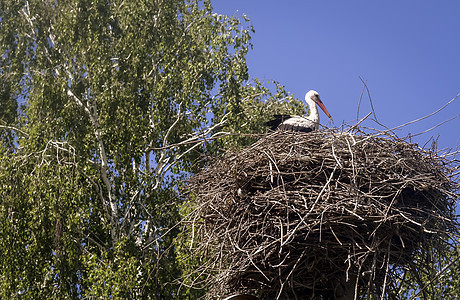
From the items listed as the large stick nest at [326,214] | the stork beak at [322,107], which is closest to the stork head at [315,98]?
the stork beak at [322,107]

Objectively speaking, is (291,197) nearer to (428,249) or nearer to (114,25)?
(428,249)

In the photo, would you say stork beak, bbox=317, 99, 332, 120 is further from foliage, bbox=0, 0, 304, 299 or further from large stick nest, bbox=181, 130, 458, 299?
large stick nest, bbox=181, 130, 458, 299

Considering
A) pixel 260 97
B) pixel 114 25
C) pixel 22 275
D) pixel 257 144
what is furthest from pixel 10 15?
pixel 257 144

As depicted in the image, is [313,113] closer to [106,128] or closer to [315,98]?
[315,98]

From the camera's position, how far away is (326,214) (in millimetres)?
6117

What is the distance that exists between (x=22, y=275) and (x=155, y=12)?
6.31 m

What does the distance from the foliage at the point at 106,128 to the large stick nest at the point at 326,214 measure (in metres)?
3.79

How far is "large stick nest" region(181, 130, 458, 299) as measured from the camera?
20.2 feet

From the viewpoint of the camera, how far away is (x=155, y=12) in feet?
51.7

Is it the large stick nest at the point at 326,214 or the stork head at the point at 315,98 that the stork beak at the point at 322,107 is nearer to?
the stork head at the point at 315,98

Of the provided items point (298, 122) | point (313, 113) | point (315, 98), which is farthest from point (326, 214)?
point (315, 98)

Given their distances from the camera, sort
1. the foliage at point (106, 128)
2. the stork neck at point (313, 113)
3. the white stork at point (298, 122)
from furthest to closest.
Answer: the foliage at point (106, 128)
the stork neck at point (313, 113)
the white stork at point (298, 122)

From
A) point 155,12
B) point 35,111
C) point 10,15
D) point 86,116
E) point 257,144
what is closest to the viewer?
point 257,144

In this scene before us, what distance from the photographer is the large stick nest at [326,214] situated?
20.2ft
